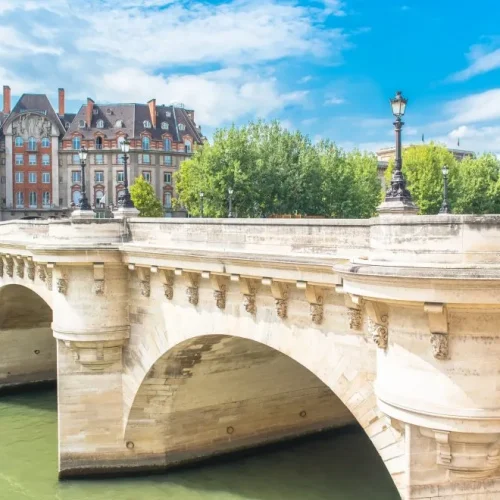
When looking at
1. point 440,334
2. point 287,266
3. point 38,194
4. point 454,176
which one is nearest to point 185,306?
point 287,266

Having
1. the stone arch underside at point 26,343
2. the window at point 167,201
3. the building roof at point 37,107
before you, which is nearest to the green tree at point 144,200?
the window at point 167,201

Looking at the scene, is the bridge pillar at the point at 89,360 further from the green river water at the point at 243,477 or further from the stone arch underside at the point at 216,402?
the green river water at the point at 243,477

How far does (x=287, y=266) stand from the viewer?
12594mm

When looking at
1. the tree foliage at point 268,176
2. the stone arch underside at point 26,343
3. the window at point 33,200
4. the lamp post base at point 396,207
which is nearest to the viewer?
the lamp post base at point 396,207

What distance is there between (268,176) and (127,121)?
1412 inches

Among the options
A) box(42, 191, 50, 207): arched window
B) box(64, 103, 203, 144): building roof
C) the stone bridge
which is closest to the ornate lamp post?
the stone bridge

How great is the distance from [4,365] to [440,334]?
2693 centimetres

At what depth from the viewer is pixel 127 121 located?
81625 mm

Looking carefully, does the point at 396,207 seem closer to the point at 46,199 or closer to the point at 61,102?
the point at 46,199

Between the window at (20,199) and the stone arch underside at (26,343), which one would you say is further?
the window at (20,199)

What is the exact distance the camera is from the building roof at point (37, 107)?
261ft

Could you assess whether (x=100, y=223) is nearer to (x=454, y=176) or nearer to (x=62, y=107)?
(x=454, y=176)

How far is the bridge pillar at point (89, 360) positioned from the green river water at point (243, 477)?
939 mm

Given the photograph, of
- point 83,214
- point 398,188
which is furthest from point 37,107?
point 398,188
